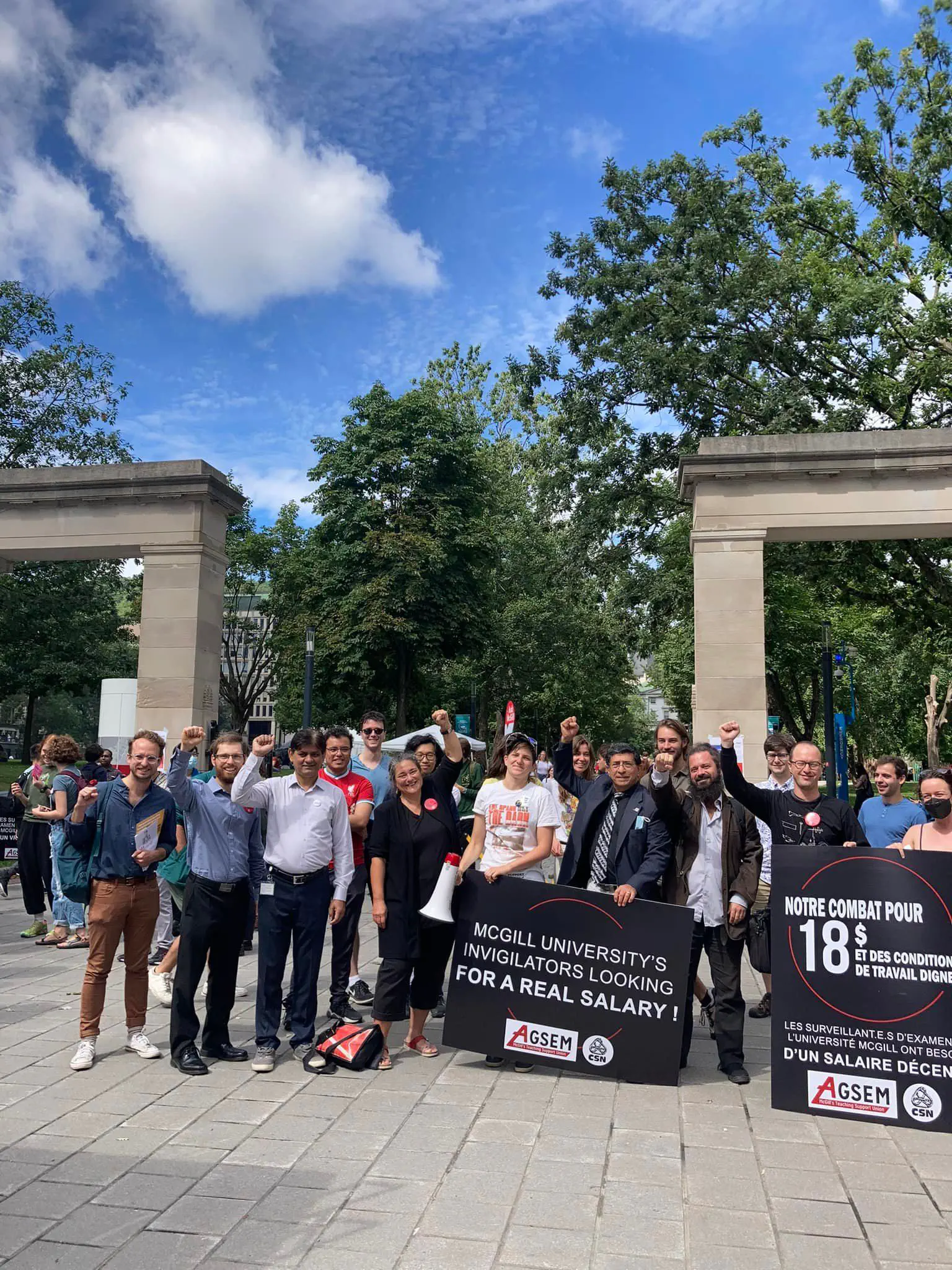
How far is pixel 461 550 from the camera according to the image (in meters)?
33.9

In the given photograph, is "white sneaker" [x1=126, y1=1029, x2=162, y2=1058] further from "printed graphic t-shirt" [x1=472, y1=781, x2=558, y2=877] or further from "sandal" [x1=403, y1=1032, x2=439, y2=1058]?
"printed graphic t-shirt" [x1=472, y1=781, x2=558, y2=877]

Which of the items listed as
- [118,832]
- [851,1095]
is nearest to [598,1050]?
[851,1095]

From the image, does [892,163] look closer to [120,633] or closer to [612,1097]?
[612,1097]

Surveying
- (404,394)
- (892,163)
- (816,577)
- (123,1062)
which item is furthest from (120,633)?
(123,1062)

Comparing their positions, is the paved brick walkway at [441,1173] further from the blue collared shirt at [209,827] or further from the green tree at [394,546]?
the green tree at [394,546]

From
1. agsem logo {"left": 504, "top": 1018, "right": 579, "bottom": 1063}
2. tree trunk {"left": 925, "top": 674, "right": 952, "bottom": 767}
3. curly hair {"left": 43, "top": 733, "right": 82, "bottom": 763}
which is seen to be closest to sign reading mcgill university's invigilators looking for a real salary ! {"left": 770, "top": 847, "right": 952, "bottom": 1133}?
agsem logo {"left": 504, "top": 1018, "right": 579, "bottom": 1063}

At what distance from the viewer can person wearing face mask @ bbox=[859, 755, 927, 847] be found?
7738 millimetres

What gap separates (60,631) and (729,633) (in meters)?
23.1

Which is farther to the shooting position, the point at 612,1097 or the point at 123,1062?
the point at 123,1062

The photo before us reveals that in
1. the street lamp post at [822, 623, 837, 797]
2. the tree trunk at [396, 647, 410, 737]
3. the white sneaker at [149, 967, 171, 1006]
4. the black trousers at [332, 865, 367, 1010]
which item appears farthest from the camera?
the tree trunk at [396, 647, 410, 737]

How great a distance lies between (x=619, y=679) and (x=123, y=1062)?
43.2 metres

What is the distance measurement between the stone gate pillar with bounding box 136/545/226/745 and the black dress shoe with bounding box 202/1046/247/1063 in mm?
11638

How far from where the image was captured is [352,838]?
23.7 feet

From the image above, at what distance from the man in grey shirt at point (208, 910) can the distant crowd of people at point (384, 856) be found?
0.01 meters
